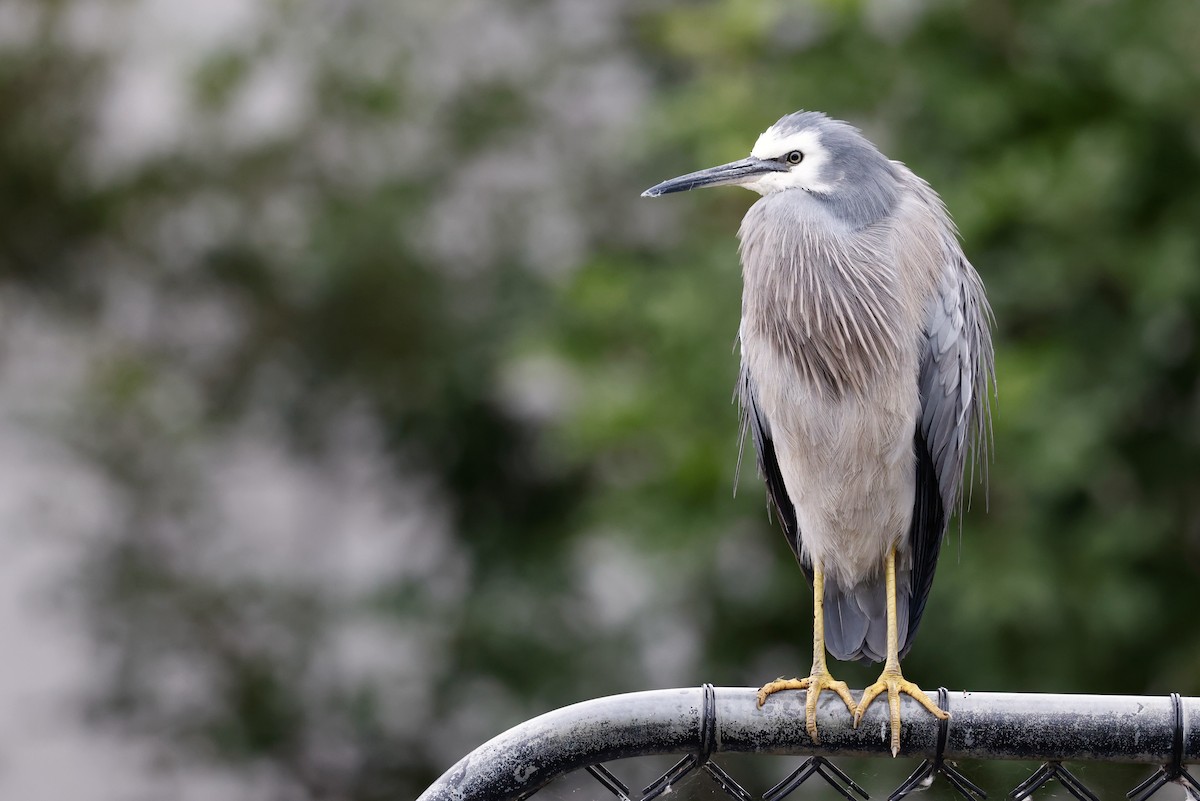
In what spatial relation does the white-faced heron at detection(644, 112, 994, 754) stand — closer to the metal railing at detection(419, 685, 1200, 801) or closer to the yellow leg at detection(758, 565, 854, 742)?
the yellow leg at detection(758, 565, 854, 742)

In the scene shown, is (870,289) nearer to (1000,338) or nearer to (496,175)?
(1000,338)

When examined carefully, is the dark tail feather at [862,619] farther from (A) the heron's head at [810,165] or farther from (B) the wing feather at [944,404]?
(A) the heron's head at [810,165]

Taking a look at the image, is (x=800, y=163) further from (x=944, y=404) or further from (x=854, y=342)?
(x=944, y=404)

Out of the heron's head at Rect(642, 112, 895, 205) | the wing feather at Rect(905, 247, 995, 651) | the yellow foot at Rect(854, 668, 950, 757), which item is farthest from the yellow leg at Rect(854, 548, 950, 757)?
the heron's head at Rect(642, 112, 895, 205)

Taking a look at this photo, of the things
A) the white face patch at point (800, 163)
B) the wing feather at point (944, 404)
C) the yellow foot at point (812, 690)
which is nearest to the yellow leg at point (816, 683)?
the yellow foot at point (812, 690)

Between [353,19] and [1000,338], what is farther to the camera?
[353,19]

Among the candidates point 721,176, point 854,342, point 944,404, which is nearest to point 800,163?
point 721,176

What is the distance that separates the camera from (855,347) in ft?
8.93

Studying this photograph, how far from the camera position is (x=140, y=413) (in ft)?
19.0

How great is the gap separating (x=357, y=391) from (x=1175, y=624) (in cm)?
376

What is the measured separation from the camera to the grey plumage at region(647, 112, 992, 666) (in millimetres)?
2730

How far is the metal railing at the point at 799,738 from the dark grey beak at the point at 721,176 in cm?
129

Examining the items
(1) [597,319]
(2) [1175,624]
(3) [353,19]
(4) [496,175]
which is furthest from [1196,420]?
(3) [353,19]

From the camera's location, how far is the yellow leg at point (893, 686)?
1.64 metres
